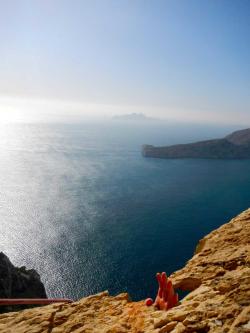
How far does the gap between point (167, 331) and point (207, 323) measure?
159 cm

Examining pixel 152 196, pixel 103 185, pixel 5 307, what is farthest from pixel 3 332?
pixel 103 185

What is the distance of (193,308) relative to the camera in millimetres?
11227

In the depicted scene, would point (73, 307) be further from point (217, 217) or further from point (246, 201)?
point (246, 201)

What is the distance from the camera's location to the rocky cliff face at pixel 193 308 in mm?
9995

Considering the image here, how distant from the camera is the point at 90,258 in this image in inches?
3669

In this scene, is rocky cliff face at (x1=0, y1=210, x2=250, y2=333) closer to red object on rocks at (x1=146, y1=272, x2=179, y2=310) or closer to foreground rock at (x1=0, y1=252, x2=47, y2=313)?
red object on rocks at (x1=146, y1=272, x2=179, y2=310)

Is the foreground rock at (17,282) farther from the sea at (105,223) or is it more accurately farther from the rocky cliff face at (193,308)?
the rocky cliff face at (193,308)

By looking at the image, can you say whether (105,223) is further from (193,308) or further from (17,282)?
(193,308)

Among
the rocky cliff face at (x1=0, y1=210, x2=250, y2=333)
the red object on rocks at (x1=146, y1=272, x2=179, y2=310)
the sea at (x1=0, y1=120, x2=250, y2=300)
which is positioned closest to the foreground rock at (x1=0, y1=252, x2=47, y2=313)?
the sea at (x1=0, y1=120, x2=250, y2=300)

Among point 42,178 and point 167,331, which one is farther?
point 42,178

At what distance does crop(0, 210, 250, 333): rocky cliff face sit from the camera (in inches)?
393

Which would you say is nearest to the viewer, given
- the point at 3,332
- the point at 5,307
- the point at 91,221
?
the point at 3,332

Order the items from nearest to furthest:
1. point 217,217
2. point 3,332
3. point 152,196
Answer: point 3,332, point 217,217, point 152,196

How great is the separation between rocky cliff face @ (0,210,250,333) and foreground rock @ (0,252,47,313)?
42.1 m
